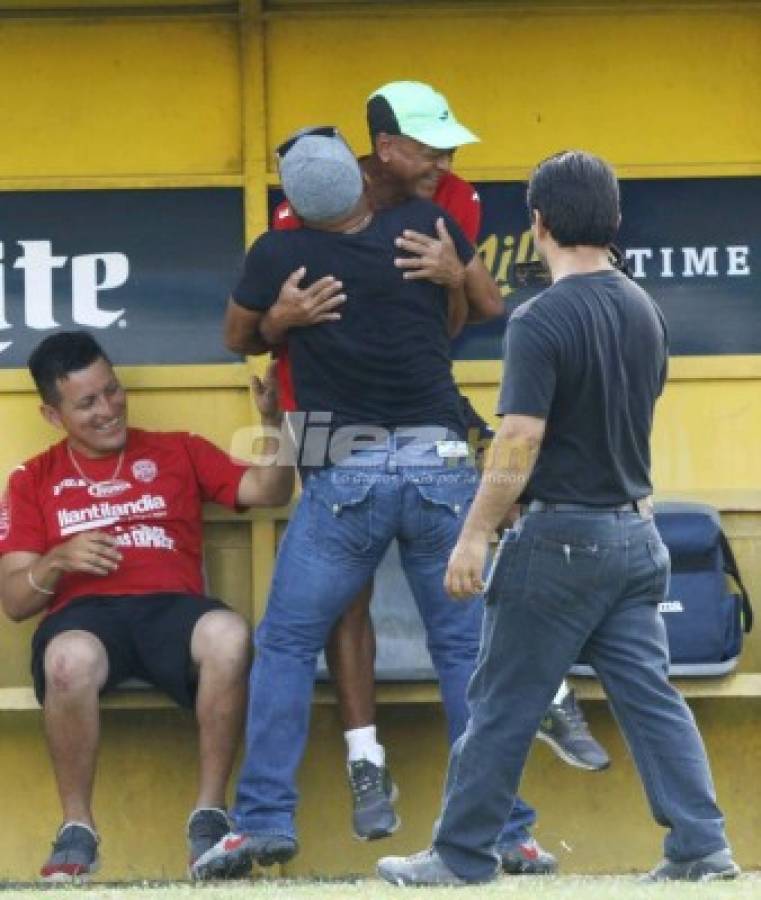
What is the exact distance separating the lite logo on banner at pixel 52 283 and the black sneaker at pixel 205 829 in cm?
153

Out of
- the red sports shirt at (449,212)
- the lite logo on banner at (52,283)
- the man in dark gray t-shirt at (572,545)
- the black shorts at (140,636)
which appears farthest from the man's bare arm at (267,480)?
the man in dark gray t-shirt at (572,545)

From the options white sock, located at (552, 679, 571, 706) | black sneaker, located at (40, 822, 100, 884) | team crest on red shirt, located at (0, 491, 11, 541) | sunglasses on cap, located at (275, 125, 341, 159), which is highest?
sunglasses on cap, located at (275, 125, 341, 159)

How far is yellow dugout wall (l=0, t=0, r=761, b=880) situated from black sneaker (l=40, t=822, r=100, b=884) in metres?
0.54

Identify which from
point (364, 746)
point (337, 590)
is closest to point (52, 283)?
point (337, 590)

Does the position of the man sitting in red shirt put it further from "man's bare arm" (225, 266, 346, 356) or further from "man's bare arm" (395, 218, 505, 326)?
"man's bare arm" (395, 218, 505, 326)

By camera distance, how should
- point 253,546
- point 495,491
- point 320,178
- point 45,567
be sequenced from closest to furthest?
1. point 495,491
2. point 320,178
3. point 45,567
4. point 253,546

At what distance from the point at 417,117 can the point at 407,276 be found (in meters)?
0.46

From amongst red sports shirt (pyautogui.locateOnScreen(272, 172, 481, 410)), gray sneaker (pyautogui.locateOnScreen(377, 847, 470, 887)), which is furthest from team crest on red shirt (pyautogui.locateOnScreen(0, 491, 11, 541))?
gray sneaker (pyautogui.locateOnScreen(377, 847, 470, 887))

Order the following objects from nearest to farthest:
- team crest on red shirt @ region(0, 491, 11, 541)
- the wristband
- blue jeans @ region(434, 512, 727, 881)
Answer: blue jeans @ region(434, 512, 727, 881)
the wristband
team crest on red shirt @ region(0, 491, 11, 541)

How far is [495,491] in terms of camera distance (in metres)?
5.57

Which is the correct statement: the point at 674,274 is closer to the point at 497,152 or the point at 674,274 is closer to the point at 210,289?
the point at 497,152

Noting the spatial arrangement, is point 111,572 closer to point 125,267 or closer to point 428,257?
point 125,267

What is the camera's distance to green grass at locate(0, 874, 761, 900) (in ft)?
18.1

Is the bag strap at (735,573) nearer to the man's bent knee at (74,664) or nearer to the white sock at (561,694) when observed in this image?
the white sock at (561,694)
